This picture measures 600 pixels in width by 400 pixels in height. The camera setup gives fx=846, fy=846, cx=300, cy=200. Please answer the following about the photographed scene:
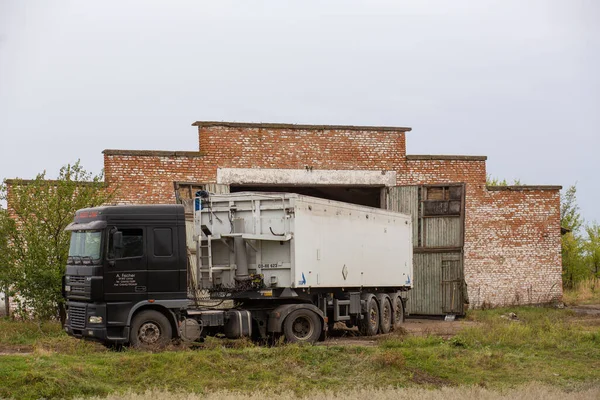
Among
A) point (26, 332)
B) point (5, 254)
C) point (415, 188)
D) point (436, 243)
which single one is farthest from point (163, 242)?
point (436, 243)

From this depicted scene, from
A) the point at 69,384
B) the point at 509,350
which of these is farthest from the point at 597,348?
the point at 69,384

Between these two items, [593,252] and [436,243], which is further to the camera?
[593,252]

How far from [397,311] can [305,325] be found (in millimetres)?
5407

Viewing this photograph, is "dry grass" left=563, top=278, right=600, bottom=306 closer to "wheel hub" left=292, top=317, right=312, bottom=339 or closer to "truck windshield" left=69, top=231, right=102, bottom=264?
"wheel hub" left=292, top=317, right=312, bottom=339

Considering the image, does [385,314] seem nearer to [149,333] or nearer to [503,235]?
[149,333]

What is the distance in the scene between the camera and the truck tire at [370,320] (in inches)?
852

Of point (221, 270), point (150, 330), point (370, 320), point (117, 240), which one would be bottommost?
point (370, 320)

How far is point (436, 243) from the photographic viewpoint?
1115 inches

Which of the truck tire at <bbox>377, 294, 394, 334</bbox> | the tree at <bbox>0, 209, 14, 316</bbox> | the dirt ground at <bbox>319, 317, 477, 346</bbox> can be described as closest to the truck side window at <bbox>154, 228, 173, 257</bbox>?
the dirt ground at <bbox>319, 317, 477, 346</bbox>

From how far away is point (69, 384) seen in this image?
1328 cm

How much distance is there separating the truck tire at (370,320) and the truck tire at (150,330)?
611 cm

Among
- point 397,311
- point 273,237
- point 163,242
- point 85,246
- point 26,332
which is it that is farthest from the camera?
point 397,311

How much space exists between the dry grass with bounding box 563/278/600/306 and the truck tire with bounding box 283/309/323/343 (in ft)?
56.7

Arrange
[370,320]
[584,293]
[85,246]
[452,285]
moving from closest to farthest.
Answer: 1. [85,246]
2. [370,320]
3. [452,285]
4. [584,293]
